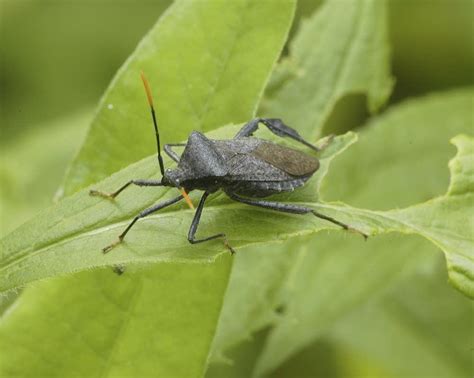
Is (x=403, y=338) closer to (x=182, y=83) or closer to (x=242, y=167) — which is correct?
(x=242, y=167)

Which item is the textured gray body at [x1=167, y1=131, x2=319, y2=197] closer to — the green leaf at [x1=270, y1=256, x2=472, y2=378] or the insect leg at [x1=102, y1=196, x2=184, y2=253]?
the insect leg at [x1=102, y1=196, x2=184, y2=253]

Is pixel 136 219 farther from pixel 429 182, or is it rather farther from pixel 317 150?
pixel 429 182

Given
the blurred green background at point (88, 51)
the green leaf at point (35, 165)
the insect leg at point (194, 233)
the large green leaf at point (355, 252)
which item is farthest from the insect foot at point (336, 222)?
the blurred green background at point (88, 51)

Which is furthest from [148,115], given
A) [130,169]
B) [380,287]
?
[380,287]

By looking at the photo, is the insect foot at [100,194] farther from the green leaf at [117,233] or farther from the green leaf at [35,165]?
the green leaf at [35,165]

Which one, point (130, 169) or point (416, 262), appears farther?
point (416, 262)

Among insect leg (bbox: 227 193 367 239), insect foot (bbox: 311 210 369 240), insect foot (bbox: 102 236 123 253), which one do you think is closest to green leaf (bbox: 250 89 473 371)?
insect leg (bbox: 227 193 367 239)

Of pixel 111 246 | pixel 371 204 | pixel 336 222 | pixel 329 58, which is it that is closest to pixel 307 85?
pixel 329 58
